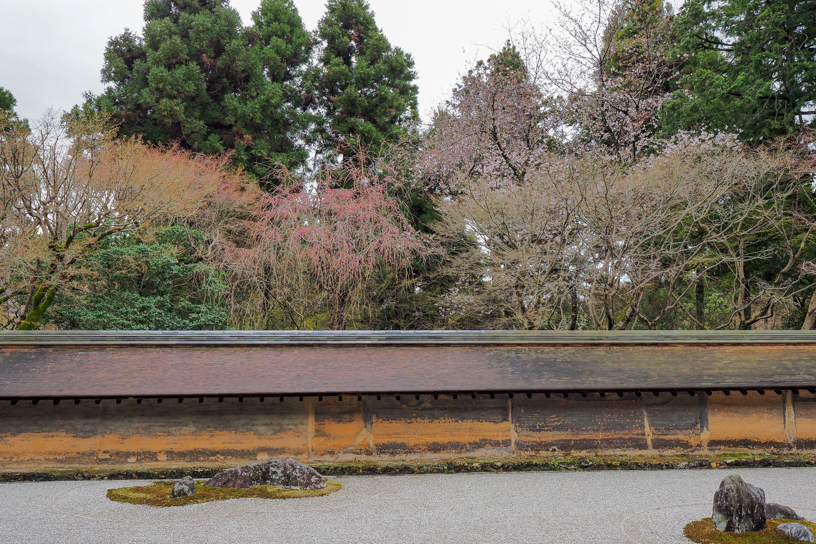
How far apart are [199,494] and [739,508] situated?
443cm

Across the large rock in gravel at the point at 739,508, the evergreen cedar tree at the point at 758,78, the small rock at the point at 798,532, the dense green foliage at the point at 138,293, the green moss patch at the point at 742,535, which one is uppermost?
the evergreen cedar tree at the point at 758,78

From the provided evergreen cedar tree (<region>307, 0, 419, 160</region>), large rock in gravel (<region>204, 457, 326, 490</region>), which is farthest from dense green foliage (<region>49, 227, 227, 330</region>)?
evergreen cedar tree (<region>307, 0, 419, 160</region>)

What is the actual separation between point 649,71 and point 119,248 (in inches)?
590

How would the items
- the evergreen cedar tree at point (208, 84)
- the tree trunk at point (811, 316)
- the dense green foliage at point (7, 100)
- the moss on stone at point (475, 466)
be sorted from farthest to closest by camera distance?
the evergreen cedar tree at point (208, 84) → the dense green foliage at point (7, 100) → the tree trunk at point (811, 316) → the moss on stone at point (475, 466)

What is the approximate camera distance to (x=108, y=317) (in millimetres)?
11781

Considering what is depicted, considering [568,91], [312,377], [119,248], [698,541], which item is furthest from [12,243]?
[568,91]

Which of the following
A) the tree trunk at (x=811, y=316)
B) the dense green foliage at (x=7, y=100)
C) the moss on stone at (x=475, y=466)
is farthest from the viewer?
the dense green foliage at (x=7, y=100)

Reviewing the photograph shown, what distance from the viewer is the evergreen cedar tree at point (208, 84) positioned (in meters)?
20.3

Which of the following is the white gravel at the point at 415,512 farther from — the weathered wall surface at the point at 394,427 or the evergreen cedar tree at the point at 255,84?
the evergreen cedar tree at the point at 255,84

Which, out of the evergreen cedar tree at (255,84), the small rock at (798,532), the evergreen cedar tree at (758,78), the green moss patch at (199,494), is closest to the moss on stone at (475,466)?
the green moss patch at (199,494)

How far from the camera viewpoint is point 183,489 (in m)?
5.14

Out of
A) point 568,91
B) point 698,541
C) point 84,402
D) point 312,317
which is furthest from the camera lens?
point 568,91

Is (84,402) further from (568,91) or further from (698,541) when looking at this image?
(568,91)

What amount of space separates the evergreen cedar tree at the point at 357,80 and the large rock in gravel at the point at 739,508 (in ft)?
57.8
